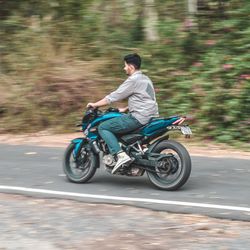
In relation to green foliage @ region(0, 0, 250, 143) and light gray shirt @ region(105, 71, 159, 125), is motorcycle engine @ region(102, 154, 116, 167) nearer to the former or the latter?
light gray shirt @ region(105, 71, 159, 125)

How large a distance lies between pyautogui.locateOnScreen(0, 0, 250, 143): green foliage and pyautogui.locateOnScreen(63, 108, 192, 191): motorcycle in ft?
14.8

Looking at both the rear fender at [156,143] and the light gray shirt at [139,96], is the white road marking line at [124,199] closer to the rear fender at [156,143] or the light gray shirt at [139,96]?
the rear fender at [156,143]

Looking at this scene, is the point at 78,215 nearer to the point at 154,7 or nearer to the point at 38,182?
the point at 38,182

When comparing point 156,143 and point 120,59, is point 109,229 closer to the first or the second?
point 156,143

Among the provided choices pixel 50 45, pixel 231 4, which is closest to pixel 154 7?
pixel 231 4

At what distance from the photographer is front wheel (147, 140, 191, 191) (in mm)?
8055

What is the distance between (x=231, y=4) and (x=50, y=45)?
549 cm

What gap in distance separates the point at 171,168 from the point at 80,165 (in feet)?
5.25

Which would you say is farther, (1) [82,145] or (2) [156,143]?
(1) [82,145]

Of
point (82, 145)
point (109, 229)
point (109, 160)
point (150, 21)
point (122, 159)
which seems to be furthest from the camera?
point (150, 21)

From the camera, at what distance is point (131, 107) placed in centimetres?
845

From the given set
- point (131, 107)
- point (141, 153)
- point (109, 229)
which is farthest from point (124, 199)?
point (131, 107)

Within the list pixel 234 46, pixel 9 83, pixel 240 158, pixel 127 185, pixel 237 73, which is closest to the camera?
pixel 127 185

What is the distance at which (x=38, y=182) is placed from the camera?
9.01 meters
